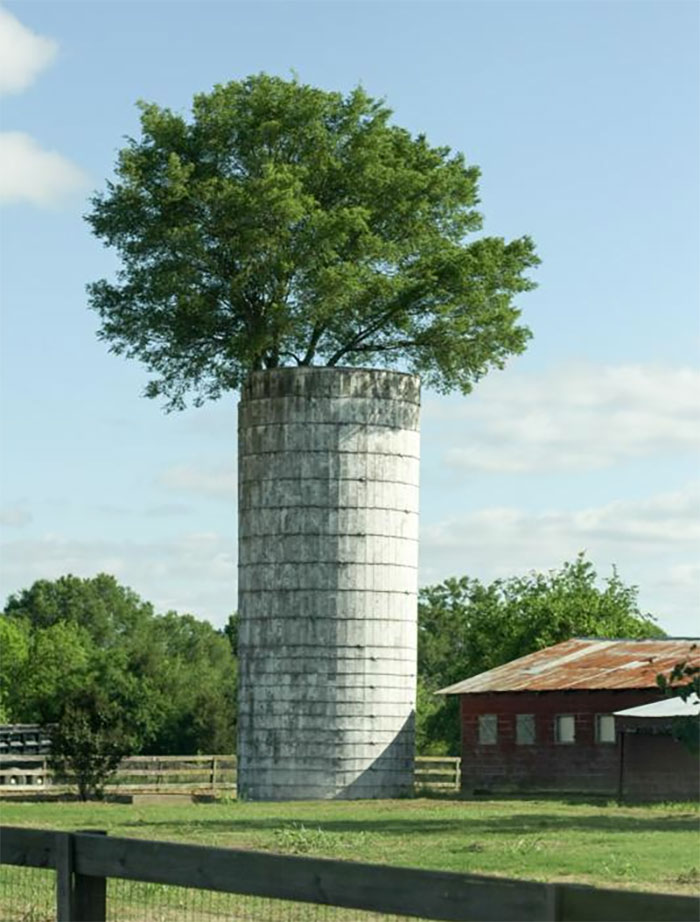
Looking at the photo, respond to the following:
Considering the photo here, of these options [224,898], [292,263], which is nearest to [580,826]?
[224,898]

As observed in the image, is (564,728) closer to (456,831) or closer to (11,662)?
(456,831)

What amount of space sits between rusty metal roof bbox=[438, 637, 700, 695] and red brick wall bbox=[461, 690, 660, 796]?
40 cm

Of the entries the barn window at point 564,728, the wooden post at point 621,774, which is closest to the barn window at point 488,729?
the barn window at point 564,728

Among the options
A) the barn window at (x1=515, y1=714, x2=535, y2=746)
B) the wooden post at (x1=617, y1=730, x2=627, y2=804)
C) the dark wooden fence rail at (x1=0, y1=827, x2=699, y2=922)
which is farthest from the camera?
the barn window at (x1=515, y1=714, x2=535, y2=746)

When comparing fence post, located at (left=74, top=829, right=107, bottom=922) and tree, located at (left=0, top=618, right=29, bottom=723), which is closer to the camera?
fence post, located at (left=74, top=829, right=107, bottom=922)

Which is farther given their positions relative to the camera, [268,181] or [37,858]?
[268,181]

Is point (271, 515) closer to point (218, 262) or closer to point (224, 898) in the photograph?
point (218, 262)

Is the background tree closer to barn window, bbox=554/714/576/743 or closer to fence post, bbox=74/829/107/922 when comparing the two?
barn window, bbox=554/714/576/743

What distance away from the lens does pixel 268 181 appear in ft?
151

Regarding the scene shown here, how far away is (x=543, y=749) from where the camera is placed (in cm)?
5072

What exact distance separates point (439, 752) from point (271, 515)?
52934mm

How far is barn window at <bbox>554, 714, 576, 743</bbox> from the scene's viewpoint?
49.9 metres

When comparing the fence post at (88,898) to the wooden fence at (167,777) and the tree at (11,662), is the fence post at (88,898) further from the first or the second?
the tree at (11,662)

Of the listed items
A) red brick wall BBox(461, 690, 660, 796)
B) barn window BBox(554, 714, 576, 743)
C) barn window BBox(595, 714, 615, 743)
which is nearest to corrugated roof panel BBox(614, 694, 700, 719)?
red brick wall BBox(461, 690, 660, 796)
